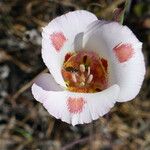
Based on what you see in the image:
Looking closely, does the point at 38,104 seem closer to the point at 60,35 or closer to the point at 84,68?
the point at 84,68

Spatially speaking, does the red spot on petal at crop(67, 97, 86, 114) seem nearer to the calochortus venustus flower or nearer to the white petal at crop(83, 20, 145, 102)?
the calochortus venustus flower

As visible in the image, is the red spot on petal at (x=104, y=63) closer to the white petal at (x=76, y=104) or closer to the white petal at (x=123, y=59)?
the white petal at (x=123, y=59)

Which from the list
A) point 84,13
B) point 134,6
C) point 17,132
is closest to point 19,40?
point 17,132

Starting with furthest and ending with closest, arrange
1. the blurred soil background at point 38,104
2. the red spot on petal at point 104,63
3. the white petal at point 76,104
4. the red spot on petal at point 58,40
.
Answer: the blurred soil background at point 38,104 < the red spot on petal at point 104,63 < the red spot on petal at point 58,40 < the white petal at point 76,104

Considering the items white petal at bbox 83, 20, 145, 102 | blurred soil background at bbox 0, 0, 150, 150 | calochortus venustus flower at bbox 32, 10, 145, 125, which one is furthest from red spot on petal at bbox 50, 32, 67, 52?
blurred soil background at bbox 0, 0, 150, 150

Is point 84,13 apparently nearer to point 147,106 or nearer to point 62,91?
point 62,91

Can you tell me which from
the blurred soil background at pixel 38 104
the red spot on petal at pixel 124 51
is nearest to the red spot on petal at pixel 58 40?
the red spot on petal at pixel 124 51
